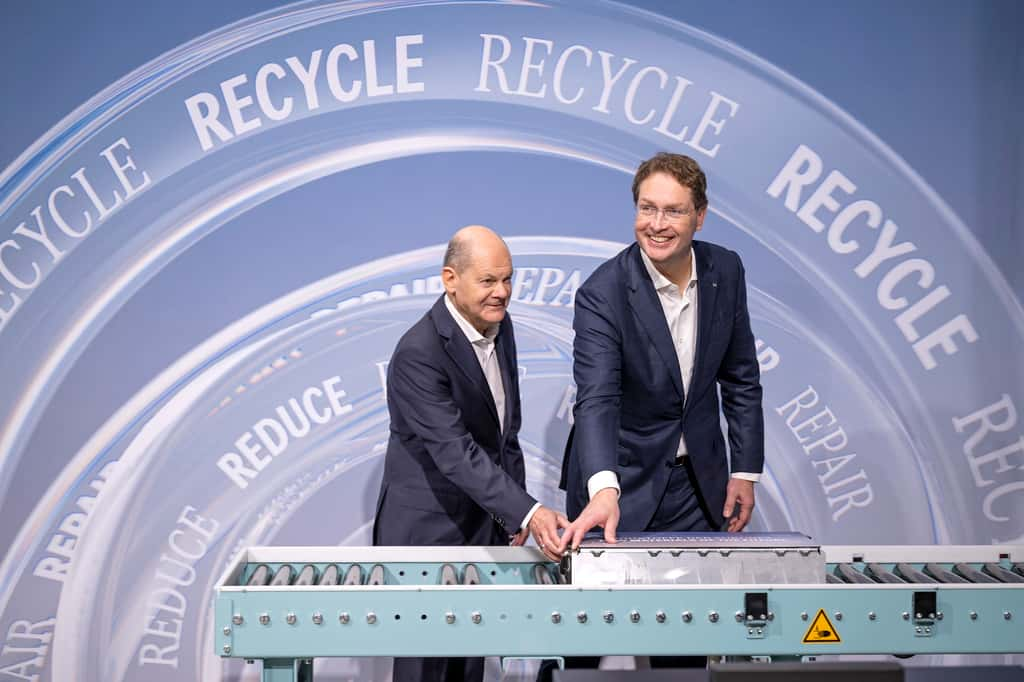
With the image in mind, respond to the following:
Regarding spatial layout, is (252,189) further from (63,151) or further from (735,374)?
(735,374)

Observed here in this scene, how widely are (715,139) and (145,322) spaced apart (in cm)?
201

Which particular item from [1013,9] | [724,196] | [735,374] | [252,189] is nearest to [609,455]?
[735,374]

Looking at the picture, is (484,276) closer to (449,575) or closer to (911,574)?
(449,575)

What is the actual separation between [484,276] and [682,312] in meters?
0.56

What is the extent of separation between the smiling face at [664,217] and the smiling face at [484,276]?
36 cm

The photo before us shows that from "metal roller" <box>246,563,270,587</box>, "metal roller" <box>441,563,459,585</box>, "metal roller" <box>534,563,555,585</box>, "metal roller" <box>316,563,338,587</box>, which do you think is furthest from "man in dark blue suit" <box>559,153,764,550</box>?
"metal roller" <box>246,563,270,587</box>

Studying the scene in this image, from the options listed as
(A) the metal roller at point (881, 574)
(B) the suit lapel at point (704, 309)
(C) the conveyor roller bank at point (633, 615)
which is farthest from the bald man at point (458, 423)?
(A) the metal roller at point (881, 574)

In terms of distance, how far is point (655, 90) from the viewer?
3768 millimetres

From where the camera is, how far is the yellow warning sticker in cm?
224

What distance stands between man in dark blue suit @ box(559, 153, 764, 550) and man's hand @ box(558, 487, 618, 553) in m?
0.19

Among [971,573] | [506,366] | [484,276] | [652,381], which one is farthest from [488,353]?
[971,573]

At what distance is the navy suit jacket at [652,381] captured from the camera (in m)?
2.87

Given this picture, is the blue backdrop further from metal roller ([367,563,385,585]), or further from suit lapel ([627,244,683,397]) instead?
metal roller ([367,563,385,585])

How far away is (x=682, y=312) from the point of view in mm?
2965
